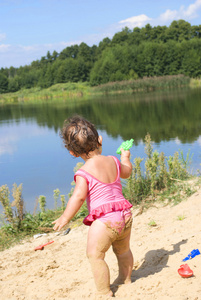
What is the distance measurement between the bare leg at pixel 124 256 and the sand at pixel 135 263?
0.09m

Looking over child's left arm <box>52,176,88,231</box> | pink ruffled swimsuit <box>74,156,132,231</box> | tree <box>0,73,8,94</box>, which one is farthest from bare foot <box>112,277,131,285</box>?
tree <box>0,73,8,94</box>

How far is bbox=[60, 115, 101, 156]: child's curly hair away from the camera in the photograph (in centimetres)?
281

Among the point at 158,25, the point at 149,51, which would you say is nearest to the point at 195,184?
the point at 149,51

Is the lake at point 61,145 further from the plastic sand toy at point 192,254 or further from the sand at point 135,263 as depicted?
the plastic sand toy at point 192,254

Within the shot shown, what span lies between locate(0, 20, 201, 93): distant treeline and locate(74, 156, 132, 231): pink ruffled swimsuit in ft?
166

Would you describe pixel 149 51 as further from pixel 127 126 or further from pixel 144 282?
pixel 144 282

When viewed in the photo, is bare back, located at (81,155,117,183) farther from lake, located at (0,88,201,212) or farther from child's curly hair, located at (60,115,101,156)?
lake, located at (0,88,201,212)

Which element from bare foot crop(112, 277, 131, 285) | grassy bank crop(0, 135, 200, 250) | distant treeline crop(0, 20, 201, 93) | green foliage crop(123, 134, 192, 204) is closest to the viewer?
bare foot crop(112, 277, 131, 285)

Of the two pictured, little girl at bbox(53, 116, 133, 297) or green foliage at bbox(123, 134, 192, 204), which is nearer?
little girl at bbox(53, 116, 133, 297)

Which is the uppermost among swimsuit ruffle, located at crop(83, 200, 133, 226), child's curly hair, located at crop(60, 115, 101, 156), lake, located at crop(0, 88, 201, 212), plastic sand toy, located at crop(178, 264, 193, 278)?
child's curly hair, located at crop(60, 115, 101, 156)

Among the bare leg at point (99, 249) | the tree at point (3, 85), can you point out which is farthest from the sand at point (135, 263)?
the tree at point (3, 85)

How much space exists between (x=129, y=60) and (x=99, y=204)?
55762mm

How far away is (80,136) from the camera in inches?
110

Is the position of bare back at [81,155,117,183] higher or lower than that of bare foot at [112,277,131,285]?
higher
